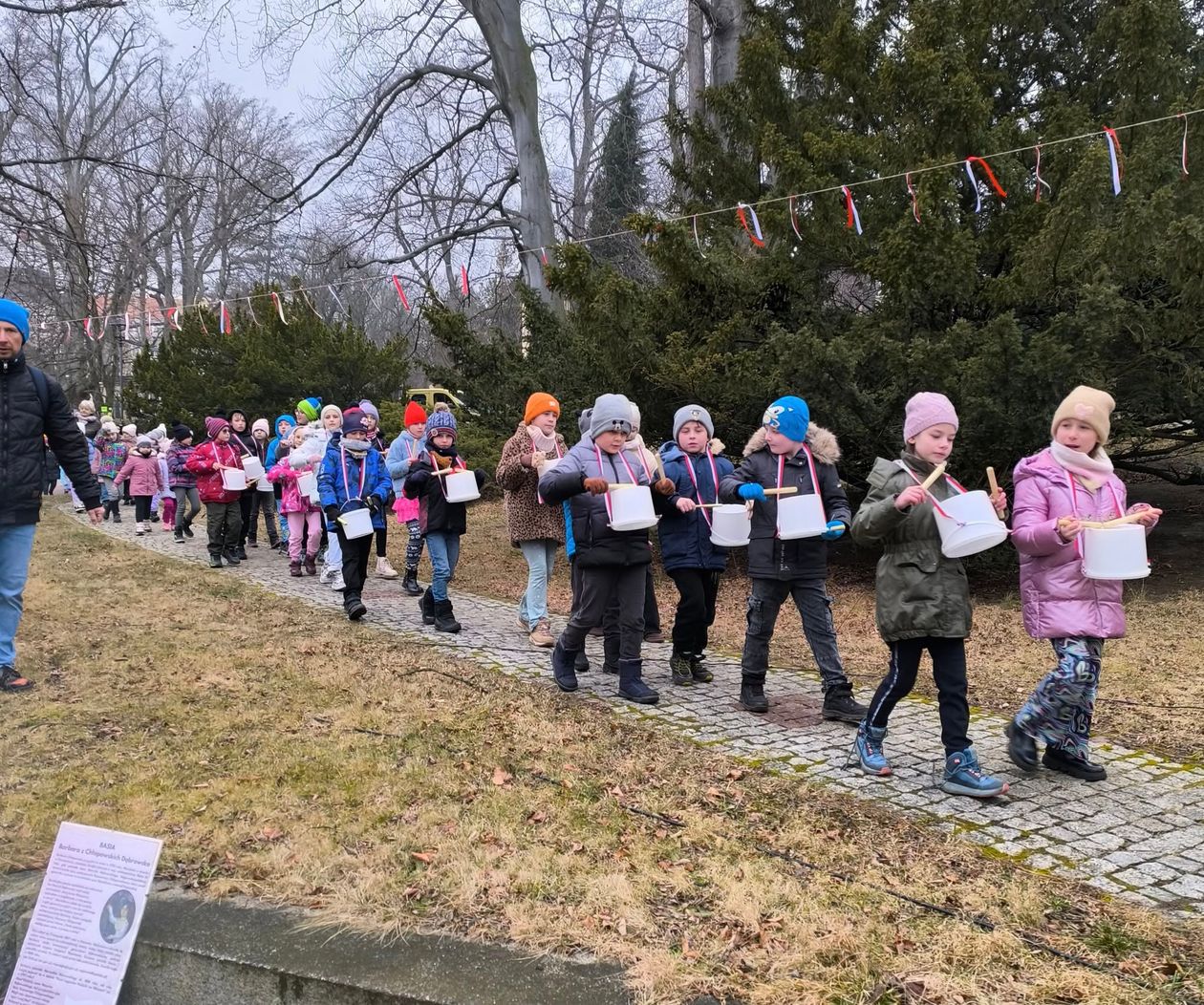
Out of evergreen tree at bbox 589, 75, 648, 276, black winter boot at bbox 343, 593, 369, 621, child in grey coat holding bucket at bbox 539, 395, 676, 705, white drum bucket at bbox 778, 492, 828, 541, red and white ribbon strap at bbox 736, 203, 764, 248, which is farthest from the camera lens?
evergreen tree at bbox 589, 75, 648, 276

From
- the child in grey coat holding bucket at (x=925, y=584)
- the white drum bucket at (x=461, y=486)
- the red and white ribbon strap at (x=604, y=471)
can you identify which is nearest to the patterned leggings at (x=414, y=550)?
the white drum bucket at (x=461, y=486)

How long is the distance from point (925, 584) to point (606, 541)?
77.5 inches

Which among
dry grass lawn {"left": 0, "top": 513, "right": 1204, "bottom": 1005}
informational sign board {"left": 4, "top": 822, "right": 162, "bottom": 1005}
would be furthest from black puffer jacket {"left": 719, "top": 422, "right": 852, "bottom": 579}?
informational sign board {"left": 4, "top": 822, "right": 162, "bottom": 1005}

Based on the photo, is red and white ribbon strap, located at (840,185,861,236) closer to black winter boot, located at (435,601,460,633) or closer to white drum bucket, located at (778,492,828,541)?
white drum bucket, located at (778,492,828,541)

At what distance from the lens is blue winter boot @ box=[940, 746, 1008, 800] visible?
3.94 m

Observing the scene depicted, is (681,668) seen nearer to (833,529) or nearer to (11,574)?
(833,529)

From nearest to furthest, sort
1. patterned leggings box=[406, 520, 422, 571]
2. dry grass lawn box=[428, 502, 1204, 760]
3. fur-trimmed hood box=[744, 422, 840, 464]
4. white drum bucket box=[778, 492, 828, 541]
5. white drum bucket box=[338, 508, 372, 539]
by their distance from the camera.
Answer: white drum bucket box=[778, 492, 828, 541]
dry grass lawn box=[428, 502, 1204, 760]
fur-trimmed hood box=[744, 422, 840, 464]
white drum bucket box=[338, 508, 372, 539]
patterned leggings box=[406, 520, 422, 571]

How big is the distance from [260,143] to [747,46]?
997 inches

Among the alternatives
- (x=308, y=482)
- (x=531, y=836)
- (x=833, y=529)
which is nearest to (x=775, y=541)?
(x=833, y=529)

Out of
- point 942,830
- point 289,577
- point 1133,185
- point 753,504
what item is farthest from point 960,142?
point 289,577

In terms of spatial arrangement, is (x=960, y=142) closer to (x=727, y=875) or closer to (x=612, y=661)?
(x=612, y=661)

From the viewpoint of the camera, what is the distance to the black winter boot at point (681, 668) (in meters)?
5.97

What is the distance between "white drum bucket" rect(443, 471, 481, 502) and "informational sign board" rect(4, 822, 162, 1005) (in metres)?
4.25

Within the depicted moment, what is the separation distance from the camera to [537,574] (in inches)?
277
